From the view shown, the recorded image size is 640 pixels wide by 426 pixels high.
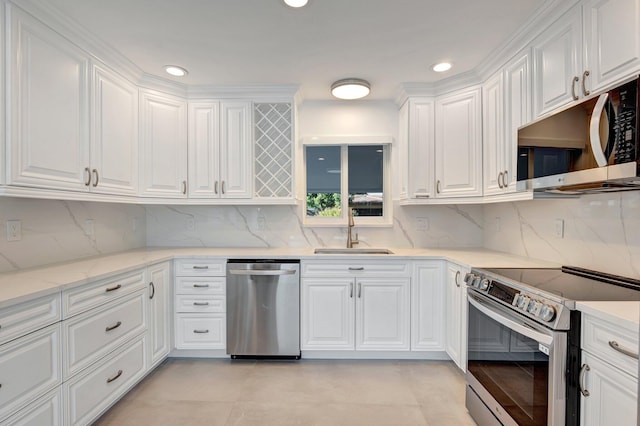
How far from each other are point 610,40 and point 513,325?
1.37 meters

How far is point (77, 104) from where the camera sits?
1981 mm

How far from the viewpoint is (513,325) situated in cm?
149

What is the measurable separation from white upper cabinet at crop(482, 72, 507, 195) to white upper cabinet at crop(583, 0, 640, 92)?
75cm

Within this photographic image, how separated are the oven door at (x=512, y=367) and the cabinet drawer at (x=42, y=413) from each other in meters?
2.18

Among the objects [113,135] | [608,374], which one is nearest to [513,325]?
[608,374]

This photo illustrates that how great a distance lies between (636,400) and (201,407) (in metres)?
2.16

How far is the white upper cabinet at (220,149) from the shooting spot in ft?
9.40

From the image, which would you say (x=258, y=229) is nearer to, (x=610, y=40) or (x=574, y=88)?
(x=574, y=88)

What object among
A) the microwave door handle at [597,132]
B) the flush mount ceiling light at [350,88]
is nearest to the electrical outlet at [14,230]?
the flush mount ceiling light at [350,88]

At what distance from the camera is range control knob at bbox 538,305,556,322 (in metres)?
1.26

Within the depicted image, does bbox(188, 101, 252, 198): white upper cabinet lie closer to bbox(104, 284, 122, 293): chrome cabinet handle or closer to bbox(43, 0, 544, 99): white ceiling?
bbox(43, 0, 544, 99): white ceiling

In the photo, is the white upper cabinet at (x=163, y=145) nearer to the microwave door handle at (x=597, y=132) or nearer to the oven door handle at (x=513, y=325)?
the oven door handle at (x=513, y=325)

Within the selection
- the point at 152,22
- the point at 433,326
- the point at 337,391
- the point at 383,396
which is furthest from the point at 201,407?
the point at 152,22

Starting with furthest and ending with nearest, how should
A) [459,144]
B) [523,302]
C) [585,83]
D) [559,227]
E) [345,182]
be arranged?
[345,182] < [459,144] < [559,227] < [585,83] < [523,302]
